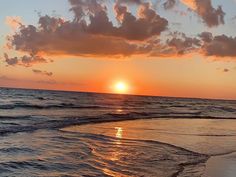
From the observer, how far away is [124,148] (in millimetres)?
17891

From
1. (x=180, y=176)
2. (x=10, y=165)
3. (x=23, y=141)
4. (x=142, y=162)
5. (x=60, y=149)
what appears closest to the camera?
(x=180, y=176)

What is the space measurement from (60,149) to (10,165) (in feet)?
12.9

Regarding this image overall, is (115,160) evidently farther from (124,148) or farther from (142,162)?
(124,148)

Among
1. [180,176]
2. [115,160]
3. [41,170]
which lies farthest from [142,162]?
[41,170]

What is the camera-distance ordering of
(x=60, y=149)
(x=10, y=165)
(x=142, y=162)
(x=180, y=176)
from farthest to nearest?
1. (x=60, y=149)
2. (x=142, y=162)
3. (x=10, y=165)
4. (x=180, y=176)

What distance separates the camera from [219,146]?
19875 millimetres

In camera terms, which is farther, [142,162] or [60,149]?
[60,149]

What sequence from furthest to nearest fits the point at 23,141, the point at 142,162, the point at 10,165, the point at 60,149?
the point at 23,141 → the point at 60,149 → the point at 142,162 → the point at 10,165

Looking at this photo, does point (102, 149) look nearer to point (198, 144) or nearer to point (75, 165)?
point (75, 165)

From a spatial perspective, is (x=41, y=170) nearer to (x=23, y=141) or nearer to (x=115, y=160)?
(x=115, y=160)

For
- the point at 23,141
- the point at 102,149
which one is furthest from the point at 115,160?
A: the point at 23,141

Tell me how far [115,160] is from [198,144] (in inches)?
275

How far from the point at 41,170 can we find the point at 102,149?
5200 millimetres

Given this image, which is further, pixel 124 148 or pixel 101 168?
pixel 124 148
